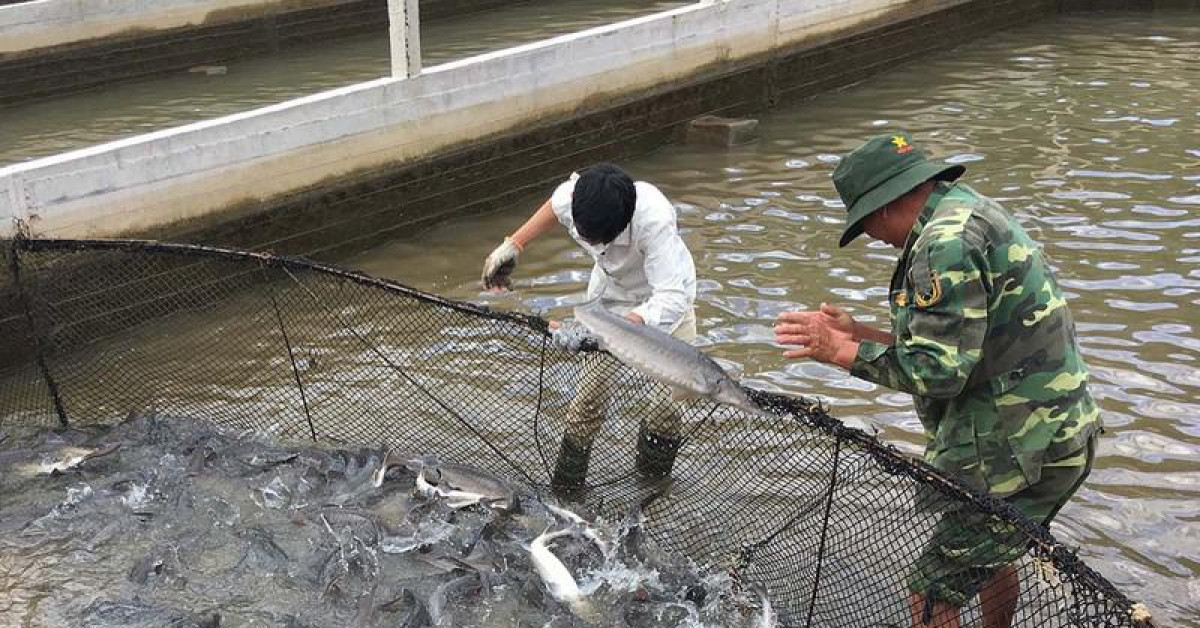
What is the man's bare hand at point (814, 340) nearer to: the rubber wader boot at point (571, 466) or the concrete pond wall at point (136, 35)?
the rubber wader boot at point (571, 466)

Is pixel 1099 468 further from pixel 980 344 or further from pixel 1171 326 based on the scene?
pixel 980 344

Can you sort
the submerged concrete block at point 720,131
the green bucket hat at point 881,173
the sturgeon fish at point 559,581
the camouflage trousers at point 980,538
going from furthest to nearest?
1. the submerged concrete block at point 720,131
2. the sturgeon fish at point 559,581
3. the camouflage trousers at point 980,538
4. the green bucket hat at point 881,173

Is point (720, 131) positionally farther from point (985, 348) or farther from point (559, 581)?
point (985, 348)

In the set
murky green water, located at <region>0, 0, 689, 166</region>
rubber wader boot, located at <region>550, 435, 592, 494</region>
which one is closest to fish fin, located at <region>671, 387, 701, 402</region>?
rubber wader boot, located at <region>550, 435, 592, 494</region>

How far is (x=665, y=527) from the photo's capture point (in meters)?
5.07

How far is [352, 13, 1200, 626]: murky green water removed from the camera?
5461 mm

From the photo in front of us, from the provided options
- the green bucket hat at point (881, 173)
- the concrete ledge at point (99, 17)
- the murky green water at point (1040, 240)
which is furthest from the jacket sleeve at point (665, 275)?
the concrete ledge at point (99, 17)

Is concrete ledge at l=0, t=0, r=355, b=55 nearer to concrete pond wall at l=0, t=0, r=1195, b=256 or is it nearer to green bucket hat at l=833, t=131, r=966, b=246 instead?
concrete pond wall at l=0, t=0, r=1195, b=256

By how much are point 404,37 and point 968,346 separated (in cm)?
682

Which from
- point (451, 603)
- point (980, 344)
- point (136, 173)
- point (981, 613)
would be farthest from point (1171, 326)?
point (136, 173)

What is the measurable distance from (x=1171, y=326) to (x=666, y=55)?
6096 millimetres

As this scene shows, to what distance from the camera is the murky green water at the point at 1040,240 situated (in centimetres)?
546

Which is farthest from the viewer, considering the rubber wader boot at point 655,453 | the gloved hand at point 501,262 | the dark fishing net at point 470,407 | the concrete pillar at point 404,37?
the concrete pillar at point 404,37

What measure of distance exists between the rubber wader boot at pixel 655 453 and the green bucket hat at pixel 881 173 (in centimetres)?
217
